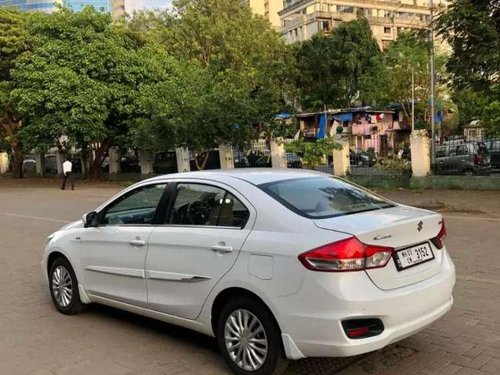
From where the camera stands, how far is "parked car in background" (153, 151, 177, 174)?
28328 mm

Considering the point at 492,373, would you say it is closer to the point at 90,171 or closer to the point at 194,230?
the point at 194,230

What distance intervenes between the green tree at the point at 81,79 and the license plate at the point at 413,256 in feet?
80.3

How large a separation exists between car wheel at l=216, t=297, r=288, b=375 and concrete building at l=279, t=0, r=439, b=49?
227ft

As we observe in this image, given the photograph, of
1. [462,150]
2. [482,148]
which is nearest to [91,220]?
[482,148]

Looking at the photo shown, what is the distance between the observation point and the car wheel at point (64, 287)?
598 cm

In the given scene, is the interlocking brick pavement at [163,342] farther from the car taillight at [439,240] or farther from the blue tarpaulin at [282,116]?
the blue tarpaulin at [282,116]

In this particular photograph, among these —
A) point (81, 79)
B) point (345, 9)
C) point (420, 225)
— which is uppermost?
point (345, 9)

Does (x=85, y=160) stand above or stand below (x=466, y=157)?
above

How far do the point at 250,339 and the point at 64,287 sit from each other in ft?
9.17

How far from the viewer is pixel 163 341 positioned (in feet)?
16.9

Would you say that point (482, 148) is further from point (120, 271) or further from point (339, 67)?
point (339, 67)

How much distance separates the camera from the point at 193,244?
4.50 m

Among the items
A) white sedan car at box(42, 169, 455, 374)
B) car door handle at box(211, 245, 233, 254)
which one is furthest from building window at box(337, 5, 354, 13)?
car door handle at box(211, 245, 233, 254)

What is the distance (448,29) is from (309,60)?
32.1 metres
